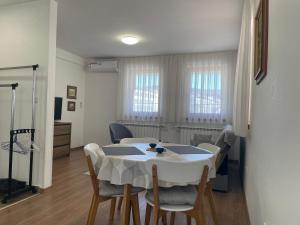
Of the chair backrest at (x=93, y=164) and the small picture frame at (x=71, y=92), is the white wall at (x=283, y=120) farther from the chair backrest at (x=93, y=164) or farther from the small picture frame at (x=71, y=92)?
the small picture frame at (x=71, y=92)

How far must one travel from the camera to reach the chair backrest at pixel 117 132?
501cm

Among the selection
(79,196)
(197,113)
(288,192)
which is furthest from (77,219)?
(197,113)

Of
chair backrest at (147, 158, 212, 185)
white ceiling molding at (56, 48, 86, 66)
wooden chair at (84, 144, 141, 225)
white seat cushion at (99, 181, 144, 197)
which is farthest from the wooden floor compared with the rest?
white ceiling molding at (56, 48, 86, 66)

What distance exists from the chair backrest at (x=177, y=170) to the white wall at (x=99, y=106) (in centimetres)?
472

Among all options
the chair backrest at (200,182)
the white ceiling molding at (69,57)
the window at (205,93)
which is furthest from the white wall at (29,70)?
the window at (205,93)

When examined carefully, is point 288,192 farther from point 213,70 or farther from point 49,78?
point 213,70

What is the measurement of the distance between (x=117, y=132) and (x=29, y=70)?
8.02ft

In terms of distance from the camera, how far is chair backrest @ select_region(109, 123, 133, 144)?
5.01 m

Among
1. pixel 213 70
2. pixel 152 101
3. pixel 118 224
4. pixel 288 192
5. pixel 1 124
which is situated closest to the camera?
pixel 288 192

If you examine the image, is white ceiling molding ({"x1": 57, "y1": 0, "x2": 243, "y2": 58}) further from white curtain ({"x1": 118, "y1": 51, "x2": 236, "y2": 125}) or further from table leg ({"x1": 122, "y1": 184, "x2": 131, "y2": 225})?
table leg ({"x1": 122, "y1": 184, "x2": 131, "y2": 225})

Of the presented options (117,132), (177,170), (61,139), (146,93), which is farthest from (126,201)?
(146,93)

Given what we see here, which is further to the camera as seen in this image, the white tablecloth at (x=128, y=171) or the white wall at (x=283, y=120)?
the white tablecloth at (x=128, y=171)

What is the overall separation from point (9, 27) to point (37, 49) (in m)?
0.62

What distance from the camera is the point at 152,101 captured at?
5.80m
